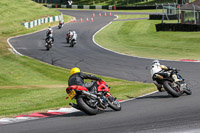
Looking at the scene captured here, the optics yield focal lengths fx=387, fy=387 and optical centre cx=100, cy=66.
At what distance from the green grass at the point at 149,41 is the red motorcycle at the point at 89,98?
19.4 m

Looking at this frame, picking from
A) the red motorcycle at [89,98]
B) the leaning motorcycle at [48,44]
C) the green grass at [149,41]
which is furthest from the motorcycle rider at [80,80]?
the leaning motorcycle at [48,44]

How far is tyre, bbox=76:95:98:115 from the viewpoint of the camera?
10.4 metres

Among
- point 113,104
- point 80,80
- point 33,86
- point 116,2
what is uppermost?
point 116,2

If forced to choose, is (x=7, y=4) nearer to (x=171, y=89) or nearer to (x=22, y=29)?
(x=22, y=29)

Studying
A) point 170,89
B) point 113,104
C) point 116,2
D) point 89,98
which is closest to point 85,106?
point 89,98

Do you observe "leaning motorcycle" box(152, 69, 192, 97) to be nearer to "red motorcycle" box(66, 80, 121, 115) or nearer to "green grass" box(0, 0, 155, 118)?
"green grass" box(0, 0, 155, 118)

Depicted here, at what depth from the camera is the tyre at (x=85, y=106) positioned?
10.4 m

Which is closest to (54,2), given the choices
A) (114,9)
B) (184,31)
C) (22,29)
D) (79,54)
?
(114,9)

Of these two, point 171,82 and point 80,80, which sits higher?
point 80,80

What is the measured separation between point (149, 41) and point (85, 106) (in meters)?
31.6

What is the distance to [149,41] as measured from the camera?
41.2 meters

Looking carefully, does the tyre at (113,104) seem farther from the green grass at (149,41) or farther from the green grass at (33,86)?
the green grass at (149,41)

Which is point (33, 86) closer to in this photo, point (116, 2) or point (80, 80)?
point (80, 80)

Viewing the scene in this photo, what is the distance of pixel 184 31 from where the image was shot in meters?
44.4
